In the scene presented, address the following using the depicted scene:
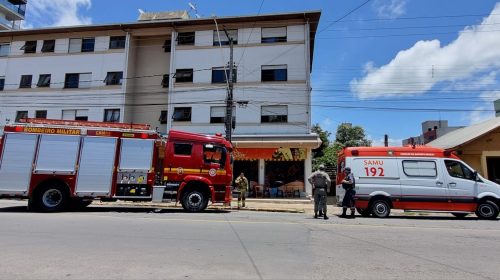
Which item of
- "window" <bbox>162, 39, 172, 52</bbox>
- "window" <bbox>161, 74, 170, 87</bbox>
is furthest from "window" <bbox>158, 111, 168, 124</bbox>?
"window" <bbox>162, 39, 172, 52</bbox>

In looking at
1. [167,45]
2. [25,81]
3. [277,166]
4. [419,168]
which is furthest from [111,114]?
[419,168]

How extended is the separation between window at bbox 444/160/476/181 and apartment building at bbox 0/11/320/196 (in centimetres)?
969

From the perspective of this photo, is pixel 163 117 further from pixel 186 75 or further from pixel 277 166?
pixel 277 166

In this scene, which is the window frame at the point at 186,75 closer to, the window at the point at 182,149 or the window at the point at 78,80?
the window at the point at 78,80

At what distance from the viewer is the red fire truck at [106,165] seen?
44.4 feet

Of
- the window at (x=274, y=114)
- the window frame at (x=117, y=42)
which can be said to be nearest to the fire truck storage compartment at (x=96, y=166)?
the window at (x=274, y=114)

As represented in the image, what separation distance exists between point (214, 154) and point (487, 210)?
1052 centimetres

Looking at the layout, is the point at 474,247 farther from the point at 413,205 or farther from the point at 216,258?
the point at 413,205

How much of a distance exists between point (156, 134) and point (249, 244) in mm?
8279

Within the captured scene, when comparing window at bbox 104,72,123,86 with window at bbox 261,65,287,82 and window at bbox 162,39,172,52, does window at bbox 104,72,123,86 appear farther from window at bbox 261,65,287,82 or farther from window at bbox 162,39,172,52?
window at bbox 261,65,287,82

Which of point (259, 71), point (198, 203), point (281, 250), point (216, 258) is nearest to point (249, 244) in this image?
point (281, 250)

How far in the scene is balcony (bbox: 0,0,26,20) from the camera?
47.4m

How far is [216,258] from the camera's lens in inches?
246

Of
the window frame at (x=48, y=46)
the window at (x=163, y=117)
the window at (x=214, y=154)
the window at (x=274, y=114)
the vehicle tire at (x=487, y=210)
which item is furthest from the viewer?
the window frame at (x=48, y=46)
